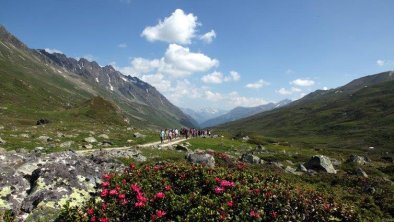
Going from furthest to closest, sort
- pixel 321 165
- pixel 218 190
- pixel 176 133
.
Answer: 1. pixel 176 133
2. pixel 321 165
3. pixel 218 190

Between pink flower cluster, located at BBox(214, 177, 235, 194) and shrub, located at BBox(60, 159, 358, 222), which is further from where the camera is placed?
pink flower cluster, located at BBox(214, 177, 235, 194)

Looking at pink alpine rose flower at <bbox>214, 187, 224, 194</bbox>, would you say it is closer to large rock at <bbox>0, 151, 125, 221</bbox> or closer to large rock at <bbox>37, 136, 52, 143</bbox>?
large rock at <bbox>0, 151, 125, 221</bbox>

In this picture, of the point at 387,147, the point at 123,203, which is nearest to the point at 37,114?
the point at 123,203

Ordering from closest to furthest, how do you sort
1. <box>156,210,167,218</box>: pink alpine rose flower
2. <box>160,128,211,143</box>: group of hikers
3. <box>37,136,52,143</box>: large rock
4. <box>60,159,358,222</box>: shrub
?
<box>156,210,167,218</box>: pink alpine rose flower → <box>60,159,358,222</box>: shrub → <box>37,136,52,143</box>: large rock → <box>160,128,211,143</box>: group of hikers

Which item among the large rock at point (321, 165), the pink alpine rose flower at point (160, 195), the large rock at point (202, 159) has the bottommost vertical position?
the large rock at point (321, 165)

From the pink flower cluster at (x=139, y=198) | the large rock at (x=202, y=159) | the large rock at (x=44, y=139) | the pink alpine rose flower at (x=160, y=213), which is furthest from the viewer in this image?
the large rock at (x=44, y=139)

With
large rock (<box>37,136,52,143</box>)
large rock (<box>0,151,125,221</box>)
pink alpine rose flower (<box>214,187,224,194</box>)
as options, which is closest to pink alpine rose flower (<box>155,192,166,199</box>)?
pink alpine rose flower (<box>214,187,224,194</box>)

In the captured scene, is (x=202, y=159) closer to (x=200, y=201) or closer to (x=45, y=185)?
(x=45, y=185)

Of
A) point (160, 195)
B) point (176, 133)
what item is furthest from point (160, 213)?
point (176, 133)

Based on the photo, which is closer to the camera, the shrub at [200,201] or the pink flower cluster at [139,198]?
the shrub at [200,201]

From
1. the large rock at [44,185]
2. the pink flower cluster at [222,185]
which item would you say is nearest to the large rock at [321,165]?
the pink flower cluster at [222,185]

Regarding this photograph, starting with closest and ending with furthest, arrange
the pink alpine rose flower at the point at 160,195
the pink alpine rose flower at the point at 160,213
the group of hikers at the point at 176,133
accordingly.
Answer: the pink alpine rose flower at the point at 160,213 → the pink alpine rose flower at the point at 160,195 → the group of hikers at the point at 176,133

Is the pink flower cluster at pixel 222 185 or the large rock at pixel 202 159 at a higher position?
the large rock at pixel 202 159

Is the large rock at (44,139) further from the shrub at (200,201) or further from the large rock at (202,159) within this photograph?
the shrub at (200,201)
